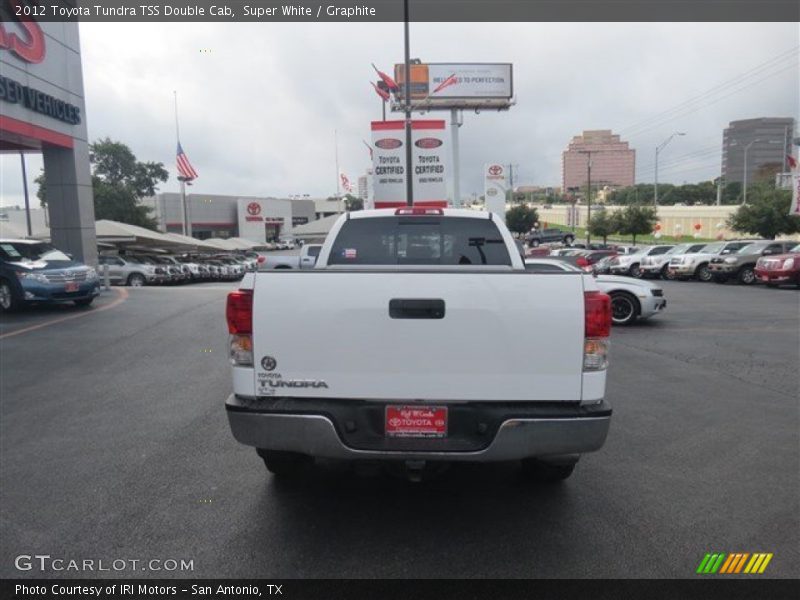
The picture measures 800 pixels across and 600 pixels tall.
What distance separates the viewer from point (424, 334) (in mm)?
3135

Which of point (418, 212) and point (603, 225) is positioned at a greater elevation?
point (418, 212)

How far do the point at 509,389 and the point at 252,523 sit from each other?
1.80m

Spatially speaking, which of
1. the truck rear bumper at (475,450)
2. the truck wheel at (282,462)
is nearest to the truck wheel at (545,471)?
the truck rear bumper at (475,450)

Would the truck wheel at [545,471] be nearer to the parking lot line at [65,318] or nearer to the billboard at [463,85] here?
the parking lot line at [65,318]

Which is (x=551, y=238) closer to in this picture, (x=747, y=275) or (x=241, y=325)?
(x=747, y=275)

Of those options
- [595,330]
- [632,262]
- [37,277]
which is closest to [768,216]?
[632,262]

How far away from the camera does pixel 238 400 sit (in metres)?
3.32

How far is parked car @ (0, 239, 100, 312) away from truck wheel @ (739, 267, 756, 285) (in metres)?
22.0

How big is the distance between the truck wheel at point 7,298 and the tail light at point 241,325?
1240cm

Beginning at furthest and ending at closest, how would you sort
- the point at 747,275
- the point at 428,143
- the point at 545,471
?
the point at 747,275 < the point at 428,143 < the point at 545,471

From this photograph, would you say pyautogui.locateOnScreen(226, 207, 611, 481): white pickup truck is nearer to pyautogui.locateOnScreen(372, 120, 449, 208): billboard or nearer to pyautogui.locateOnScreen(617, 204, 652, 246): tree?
pyautogui.locateOnScreen(372, 120, 449, 208): billboard

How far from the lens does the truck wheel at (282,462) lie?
4.12 meters

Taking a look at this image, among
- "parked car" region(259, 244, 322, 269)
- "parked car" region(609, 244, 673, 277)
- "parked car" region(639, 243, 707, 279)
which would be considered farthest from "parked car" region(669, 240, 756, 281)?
"parked car" region(259, 244, 322, 269)

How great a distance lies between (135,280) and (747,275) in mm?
27175
